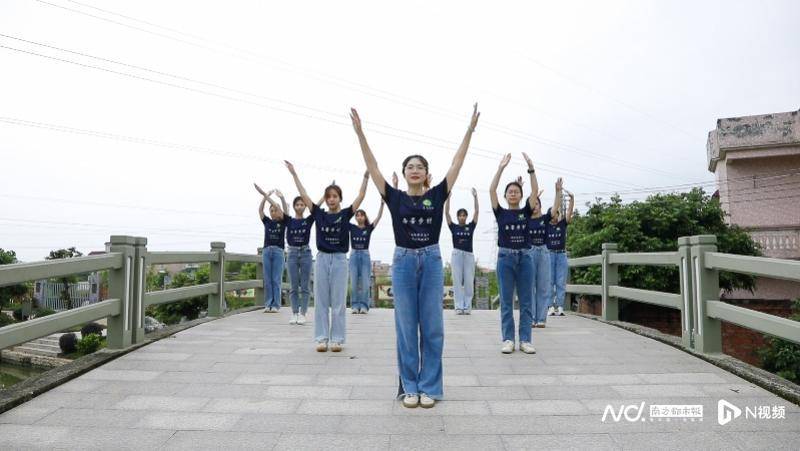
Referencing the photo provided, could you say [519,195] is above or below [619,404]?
above

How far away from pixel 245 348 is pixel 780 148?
19906 millimetres

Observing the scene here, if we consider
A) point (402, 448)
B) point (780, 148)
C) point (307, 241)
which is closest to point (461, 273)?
point (307, 241)

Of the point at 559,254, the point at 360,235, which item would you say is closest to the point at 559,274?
the point at 559,254

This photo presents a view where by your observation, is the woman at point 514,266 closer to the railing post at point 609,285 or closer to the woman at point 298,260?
the railing post at point 609,285

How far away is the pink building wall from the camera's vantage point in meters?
17.6

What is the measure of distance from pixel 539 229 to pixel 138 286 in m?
5.32

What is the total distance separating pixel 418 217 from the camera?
387cm

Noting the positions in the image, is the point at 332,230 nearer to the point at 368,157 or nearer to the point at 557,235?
the point at 368,157

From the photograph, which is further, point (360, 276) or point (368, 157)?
point (360, 276)

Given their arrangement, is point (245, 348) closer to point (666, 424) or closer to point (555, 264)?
point (666, 424)

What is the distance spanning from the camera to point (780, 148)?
18.0m

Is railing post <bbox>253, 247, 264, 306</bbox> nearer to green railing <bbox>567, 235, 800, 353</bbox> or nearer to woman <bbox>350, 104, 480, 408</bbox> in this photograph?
woman <bbox>350, 104, 480, 408</bbox>

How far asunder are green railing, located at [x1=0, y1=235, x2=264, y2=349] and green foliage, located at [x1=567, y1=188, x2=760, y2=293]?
11.3 metres

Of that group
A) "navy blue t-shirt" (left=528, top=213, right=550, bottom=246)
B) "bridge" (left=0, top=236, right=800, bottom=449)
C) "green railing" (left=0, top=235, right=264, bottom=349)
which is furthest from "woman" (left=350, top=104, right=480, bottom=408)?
"navy blue t-shirt" (left=528, top=213, right=550, bottom=246)
